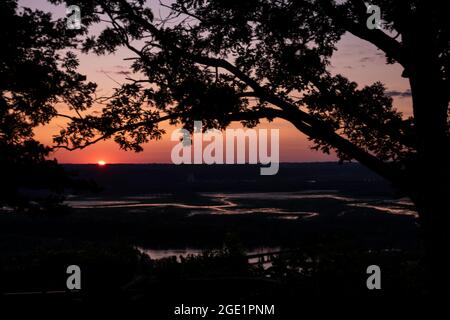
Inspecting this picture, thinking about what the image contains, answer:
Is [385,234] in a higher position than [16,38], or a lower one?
lower

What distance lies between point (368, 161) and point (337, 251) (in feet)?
15.5

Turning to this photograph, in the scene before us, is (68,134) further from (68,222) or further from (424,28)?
(68,222)

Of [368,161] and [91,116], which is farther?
[91,116]

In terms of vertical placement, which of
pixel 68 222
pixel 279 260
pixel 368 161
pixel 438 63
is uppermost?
pixel 438 63

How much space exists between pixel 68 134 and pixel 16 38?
3286mm

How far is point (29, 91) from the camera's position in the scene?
13.9m

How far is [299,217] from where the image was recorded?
6850 centimetres

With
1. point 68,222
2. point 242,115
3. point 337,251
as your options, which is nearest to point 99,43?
point 242,115

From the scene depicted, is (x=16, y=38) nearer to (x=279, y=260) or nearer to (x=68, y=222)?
(x=279, y=260)

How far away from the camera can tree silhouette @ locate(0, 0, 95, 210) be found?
12977 millimetres

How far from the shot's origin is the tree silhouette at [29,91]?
42.6 feet
